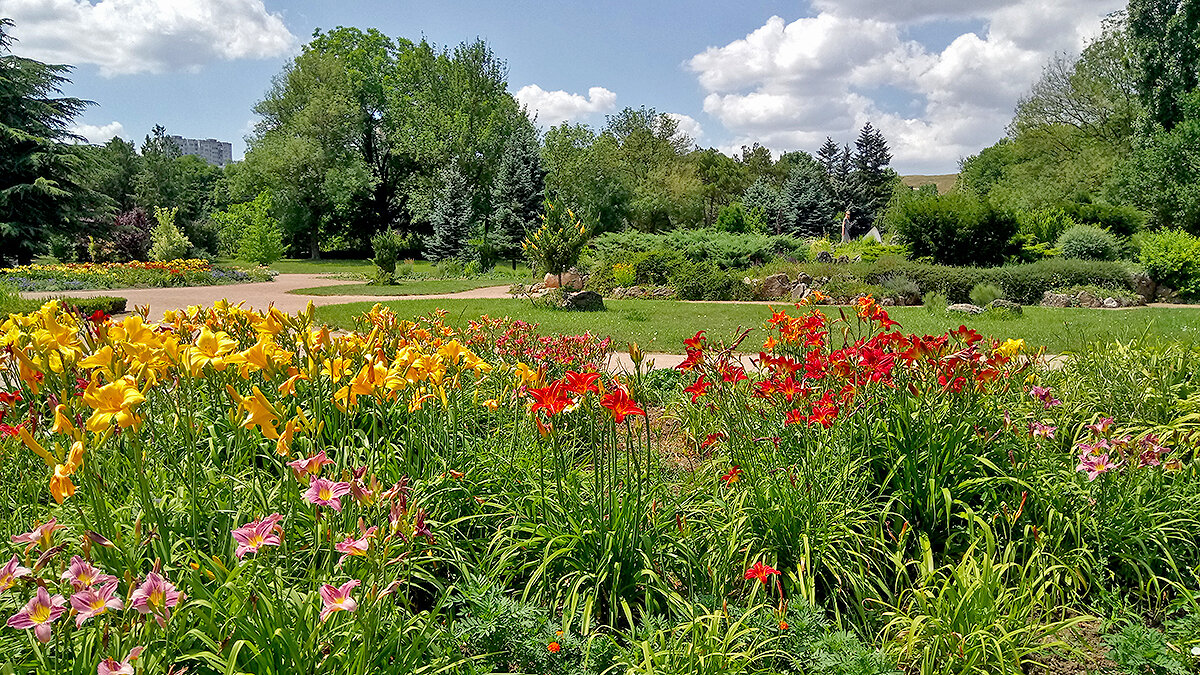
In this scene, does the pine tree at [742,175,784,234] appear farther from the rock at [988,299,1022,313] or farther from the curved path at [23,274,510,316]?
the rock at [988,299,1022,313]

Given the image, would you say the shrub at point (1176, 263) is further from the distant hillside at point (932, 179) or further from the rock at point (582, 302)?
the distant hillside at point (932, 179)

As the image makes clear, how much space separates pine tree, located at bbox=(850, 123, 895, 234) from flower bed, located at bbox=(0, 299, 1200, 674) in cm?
4386

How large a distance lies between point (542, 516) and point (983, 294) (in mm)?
12072

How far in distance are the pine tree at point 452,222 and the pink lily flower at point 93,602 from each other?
26197 millimetres

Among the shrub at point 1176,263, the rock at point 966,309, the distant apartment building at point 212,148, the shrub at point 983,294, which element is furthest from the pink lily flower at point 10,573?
the distant apartment building at point 212,148

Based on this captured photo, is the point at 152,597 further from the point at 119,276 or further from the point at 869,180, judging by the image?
the point at 869,180

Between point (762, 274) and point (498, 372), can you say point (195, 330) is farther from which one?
point (762, 274)

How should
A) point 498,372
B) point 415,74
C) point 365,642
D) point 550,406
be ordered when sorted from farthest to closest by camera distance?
point 415,74 < point 498,372 < point 550,406 < point 365,642

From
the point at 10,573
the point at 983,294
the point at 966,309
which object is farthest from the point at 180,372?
the point at 983,294

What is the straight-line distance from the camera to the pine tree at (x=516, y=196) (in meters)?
26.9

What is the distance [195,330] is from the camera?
3049 mm

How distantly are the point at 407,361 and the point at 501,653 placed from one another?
3.09 ft

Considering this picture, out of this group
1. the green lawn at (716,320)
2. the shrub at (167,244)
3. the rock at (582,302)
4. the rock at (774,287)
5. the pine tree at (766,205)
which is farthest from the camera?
the pine tree at (766,205)

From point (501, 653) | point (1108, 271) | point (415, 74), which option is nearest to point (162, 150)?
point (415, 74)
